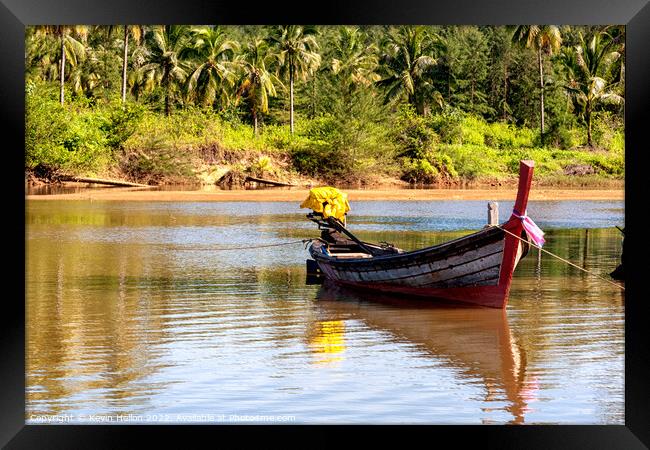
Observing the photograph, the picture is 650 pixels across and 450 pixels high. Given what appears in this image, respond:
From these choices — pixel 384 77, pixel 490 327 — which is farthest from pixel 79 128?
pixel 490 327

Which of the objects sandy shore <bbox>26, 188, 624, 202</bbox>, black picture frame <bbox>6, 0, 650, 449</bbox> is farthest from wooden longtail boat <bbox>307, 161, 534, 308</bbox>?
sandy shore <bbox>26, 188, 624, 202</bbox>

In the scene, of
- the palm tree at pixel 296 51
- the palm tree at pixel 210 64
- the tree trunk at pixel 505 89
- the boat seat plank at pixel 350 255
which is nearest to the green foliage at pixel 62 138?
the palm tree at pixel 210 64

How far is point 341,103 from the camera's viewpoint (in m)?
37.8

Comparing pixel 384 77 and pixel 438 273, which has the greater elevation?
pixel 384 77

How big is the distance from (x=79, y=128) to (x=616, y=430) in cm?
3066

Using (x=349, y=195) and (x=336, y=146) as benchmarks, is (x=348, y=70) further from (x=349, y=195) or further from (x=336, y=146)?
(x=349, y=195)

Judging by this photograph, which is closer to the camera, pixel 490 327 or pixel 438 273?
pixel 490 327

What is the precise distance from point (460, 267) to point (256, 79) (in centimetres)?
2882

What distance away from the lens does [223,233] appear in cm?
2067

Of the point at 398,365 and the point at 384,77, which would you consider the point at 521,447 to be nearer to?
the point at 398,365

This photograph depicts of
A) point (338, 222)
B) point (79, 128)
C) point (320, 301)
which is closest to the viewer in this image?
point (320, 301)

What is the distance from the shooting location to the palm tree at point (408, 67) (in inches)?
1619

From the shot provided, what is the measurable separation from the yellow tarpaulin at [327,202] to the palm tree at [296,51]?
80.6ft
